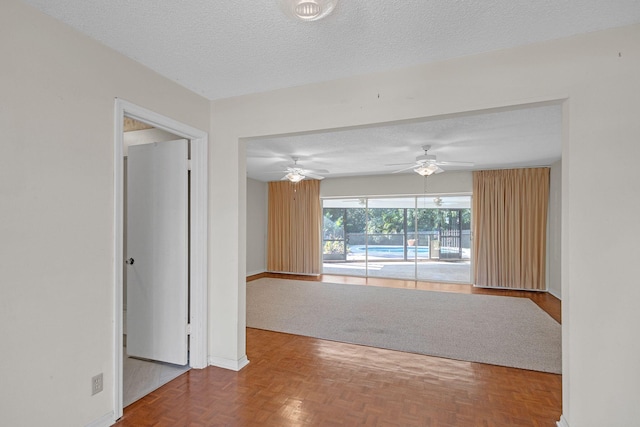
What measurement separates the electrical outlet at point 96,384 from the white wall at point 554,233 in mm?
6870

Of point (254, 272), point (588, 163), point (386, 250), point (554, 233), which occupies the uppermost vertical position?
point (588, 163)

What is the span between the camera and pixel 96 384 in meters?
1.92

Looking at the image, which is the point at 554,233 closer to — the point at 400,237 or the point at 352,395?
the point at 400,237

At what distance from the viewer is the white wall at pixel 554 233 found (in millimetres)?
5551

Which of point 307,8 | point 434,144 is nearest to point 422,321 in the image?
point 434,144

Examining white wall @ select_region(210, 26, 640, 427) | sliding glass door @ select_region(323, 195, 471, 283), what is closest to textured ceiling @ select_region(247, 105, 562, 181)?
white wall @ select_region(210, 26, 640, 427)

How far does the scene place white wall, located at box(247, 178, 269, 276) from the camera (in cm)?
770

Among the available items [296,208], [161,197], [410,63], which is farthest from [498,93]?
[296,208]

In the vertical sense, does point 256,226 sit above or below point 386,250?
above

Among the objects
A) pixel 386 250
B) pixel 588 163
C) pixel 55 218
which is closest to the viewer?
pixel 55 218

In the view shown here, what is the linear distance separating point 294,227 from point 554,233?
578cm

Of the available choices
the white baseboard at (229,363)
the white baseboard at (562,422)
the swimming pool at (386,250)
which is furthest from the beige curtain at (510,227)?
the white baseboard at (229,363)

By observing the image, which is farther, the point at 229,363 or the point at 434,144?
the point at 434,144

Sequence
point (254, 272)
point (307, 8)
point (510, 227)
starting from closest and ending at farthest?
point (307, 8) < point (510, 227) < point (254, 272)
